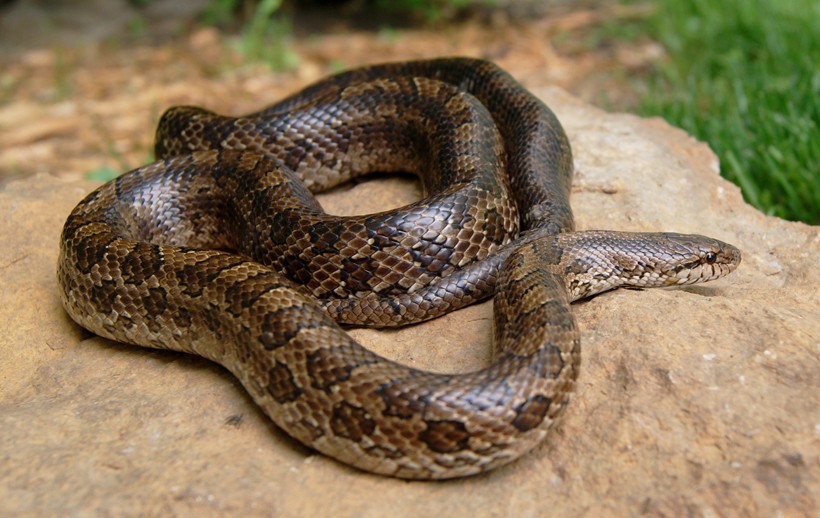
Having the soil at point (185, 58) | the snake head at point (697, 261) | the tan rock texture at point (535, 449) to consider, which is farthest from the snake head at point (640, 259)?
the soil at point (185, 58)

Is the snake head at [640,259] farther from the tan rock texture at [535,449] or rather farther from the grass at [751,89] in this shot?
the grass at [751,89]

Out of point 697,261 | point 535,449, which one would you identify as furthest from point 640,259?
point 535,449

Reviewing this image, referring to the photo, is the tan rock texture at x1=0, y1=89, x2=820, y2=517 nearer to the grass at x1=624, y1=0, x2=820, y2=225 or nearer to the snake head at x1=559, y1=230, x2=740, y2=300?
the snake head at x1=559, y1=230, x2=740, y2=300

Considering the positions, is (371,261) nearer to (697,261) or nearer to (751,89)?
(697,261)

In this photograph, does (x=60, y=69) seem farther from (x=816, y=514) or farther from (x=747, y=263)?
(x=816, y=514)

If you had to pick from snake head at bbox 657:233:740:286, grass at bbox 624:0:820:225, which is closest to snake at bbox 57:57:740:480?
snake head at bbox 657:233:740:286

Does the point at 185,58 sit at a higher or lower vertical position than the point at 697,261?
lower
